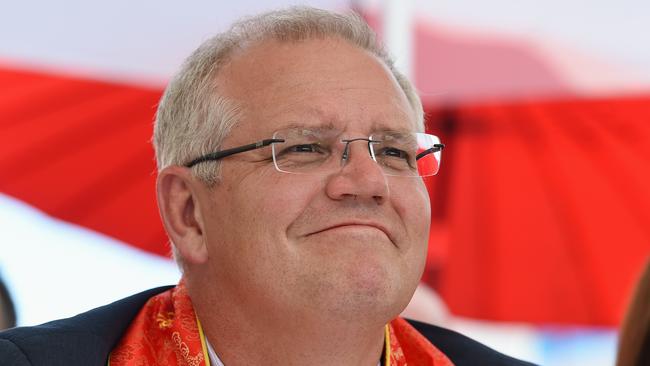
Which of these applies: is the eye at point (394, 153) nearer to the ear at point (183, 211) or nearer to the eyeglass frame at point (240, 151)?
the eyeglass frame at point (240, 151)

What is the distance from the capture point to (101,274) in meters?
7.32

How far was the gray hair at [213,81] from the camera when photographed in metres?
2.55

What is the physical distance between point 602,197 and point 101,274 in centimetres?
405

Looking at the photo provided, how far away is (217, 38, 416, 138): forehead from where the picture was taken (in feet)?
8.07

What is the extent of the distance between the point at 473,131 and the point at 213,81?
8.65 ft

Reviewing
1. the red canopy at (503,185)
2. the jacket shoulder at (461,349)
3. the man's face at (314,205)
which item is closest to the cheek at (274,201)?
the man's face at (314,205)

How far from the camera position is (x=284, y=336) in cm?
239

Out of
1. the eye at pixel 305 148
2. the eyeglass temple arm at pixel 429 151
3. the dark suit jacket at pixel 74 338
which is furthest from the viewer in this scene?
the eyeglass temple arm at pixel 429 151

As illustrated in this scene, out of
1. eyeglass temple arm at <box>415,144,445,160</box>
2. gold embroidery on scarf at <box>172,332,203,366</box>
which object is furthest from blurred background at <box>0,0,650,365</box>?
gold embroidery on scarf at <box>172,332,203,366</box>

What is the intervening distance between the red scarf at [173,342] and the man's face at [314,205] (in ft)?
0.44

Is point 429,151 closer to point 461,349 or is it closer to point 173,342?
point 461,349

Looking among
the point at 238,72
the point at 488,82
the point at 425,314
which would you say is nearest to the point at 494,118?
the point at 488,82

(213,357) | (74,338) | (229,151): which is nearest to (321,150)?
(229,151)

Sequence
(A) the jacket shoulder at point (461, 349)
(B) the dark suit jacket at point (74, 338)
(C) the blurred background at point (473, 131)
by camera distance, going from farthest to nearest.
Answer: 1. (C) the blurred background at point (473, 131)
2. (A) the jacket shoulder at point (461, 349)
3. (B) the dark suit jacket at point (74, 338)
